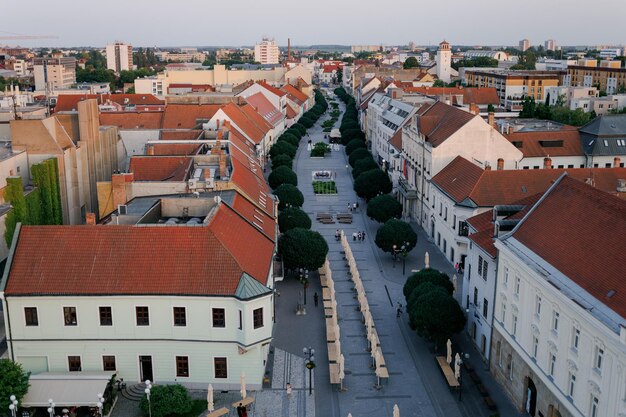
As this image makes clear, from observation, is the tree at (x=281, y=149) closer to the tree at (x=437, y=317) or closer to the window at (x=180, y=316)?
the tree at (x=437, y=317)

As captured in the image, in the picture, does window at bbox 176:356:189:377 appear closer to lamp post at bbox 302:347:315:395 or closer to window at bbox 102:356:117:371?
window at bbox 102:356:117:371

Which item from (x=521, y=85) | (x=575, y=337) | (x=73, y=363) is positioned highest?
(x=521, y=85)

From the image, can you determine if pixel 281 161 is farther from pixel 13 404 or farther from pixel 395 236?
pixel 13 404

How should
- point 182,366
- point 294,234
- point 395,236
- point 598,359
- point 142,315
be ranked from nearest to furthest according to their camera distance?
point 598,359 → point 142,315 → point 182,366 → point 294,234 → point 395,236

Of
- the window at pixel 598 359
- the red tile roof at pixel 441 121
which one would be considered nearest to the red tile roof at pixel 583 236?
the window at pixel 598 359

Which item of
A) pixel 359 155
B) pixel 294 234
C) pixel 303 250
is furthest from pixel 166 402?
pixel 359 155

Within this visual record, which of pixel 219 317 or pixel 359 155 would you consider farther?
pixel 359 155

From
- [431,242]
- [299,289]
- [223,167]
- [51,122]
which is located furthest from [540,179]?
[51,122]
